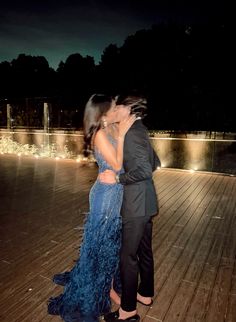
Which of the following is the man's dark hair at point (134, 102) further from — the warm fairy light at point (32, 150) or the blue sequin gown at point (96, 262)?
the warm fairy light at point (32, 150)

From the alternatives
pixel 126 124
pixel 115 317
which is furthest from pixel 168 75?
pixel 115 317

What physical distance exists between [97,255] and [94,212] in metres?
0.36

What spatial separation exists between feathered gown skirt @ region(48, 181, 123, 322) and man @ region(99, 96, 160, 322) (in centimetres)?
14

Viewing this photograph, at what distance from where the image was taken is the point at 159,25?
63.8 feet

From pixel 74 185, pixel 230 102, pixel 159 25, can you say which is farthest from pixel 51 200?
pixel 159 25

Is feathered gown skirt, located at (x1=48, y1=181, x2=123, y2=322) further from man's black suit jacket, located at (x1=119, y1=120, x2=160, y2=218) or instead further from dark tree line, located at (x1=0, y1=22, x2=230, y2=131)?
dark tree line, located at (x1=0, y1=22, x2=230, y2=131)

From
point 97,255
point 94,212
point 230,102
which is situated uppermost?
point 230,102

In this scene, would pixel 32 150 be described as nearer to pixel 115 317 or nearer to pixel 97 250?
pixel 97 250

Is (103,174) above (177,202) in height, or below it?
above

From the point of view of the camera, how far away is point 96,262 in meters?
2.46

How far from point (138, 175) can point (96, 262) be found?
934 mm

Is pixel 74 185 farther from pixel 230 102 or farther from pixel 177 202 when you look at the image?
pixel 230 102

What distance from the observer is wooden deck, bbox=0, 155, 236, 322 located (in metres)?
2.62

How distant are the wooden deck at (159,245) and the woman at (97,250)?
218mm
